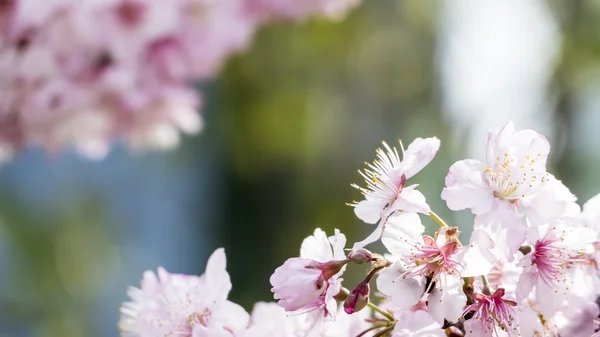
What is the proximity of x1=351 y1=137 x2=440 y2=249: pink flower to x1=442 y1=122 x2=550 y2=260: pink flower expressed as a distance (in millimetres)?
17

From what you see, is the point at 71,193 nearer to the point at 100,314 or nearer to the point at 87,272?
the point at 87,272

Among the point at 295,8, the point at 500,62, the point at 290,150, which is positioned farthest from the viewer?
the point at 290,150

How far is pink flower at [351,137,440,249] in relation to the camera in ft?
1.27

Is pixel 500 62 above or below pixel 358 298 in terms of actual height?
Answer: above

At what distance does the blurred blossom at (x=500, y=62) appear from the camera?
100 inches

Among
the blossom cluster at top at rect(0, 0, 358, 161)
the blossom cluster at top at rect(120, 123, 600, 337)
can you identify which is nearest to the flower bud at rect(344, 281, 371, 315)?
the blossom cluster at top at rect(120, 123, 600, 337)

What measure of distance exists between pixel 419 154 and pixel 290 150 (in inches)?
133

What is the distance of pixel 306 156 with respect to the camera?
3719mm

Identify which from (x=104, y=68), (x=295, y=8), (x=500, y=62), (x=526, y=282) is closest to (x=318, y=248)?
(x=526, y=282)

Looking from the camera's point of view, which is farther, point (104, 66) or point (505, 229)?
point (104, 66)

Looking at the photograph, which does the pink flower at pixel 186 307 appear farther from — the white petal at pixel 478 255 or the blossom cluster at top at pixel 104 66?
the blossom cluster at top at pixel 104 66

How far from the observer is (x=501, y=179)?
39cm

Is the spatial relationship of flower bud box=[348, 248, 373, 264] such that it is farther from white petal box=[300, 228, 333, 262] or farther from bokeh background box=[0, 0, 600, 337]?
bokeh background box=[0, 0, 600, 337]

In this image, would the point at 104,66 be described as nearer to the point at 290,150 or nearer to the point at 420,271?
the point at 420,271
